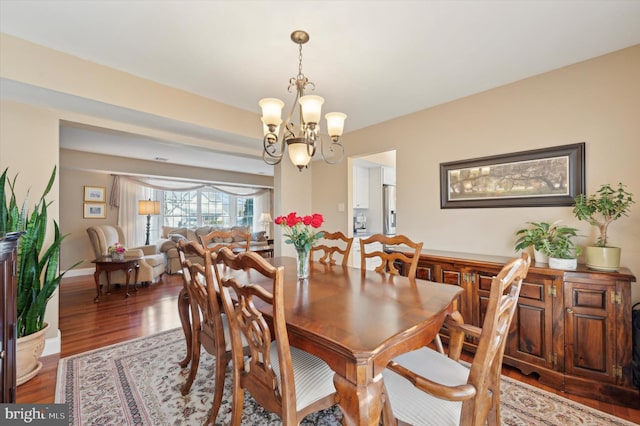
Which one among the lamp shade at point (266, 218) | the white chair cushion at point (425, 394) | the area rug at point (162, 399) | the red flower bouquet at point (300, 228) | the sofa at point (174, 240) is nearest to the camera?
the white chair cushion at point (425, 394)

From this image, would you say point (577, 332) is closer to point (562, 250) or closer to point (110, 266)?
point (562, 250)

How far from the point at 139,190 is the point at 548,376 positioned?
757 cm

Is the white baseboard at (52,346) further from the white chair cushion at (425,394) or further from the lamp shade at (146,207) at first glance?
the lamp shade at (146,207)

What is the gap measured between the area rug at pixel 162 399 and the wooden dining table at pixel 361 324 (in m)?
0.79

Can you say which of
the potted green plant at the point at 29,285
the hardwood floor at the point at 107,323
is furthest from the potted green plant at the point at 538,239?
the potted green plant at the point at 29,285


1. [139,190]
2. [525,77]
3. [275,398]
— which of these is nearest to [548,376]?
[275,398]

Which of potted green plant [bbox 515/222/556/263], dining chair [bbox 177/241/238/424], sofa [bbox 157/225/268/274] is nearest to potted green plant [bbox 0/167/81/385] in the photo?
dining chair [bbox 177/241/238/424]

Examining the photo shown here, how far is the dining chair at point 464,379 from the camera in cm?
91

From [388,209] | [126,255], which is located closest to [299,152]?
[388,209]

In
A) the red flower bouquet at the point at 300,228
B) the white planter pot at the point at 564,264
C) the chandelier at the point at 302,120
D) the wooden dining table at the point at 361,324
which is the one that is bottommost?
the wooden dining table at the point at 361,324

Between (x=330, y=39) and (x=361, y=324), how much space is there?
74.2 inches

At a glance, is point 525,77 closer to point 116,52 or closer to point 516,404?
point 516,404

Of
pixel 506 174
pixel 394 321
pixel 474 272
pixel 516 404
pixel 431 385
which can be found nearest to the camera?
pixel 431 385

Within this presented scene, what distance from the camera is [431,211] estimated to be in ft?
10.2
